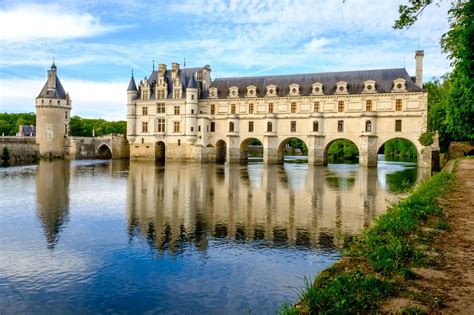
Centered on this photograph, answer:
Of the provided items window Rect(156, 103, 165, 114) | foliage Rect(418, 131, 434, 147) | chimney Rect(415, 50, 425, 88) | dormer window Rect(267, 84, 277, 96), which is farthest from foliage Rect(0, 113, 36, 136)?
foliage Rect(418, 131, 434, 147)

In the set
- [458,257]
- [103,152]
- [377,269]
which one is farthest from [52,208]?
[103,152]

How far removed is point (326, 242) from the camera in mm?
11453

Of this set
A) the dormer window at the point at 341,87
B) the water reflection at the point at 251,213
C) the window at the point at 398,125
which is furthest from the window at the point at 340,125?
the water reflection at the point at 251,213

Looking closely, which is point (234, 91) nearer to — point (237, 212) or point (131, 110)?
point (131, 110)

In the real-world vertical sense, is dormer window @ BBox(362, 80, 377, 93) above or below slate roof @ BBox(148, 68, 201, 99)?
below

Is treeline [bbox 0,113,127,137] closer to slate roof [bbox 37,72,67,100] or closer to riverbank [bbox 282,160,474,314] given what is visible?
slate roof [bbox 37,72,67,100]

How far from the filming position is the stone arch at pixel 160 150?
191ft

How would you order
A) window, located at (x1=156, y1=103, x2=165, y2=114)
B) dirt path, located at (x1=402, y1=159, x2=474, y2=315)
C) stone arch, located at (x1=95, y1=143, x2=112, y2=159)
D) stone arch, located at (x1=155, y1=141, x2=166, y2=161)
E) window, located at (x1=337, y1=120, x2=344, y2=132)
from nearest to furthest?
dirt path, located at (x1=402, y1=159, x2=474, y2=315)
window, located at (x1=337, y1=120, x2=344, y2=132)
window, located at (x1=156, y1=103, x2=165, y2=114)
stone arch, located at (x1=155, y1=141, x2=166, y2=161)
stone arch, located at (x1=95, y1=143, x2=112, y2=159)

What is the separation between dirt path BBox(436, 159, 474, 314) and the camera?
4.85m

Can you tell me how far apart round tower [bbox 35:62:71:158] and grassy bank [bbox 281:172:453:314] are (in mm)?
62620

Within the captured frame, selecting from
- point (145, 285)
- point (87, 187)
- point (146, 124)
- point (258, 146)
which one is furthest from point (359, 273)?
point (258, 146)

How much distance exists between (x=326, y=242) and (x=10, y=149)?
52132 millimetres

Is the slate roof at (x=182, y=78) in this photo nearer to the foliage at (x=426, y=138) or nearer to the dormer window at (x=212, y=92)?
the dormer window at (x=212, y=92)

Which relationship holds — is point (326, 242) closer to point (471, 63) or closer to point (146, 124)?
point (471, 63)
